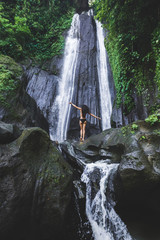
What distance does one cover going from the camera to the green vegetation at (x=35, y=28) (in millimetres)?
10234

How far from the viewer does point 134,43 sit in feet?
21.5

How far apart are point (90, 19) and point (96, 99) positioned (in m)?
11.3

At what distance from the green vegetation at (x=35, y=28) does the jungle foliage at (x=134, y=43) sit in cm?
691

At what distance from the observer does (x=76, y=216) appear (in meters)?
3.39

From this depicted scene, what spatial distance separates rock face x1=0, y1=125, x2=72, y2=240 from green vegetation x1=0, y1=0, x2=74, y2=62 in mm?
9763

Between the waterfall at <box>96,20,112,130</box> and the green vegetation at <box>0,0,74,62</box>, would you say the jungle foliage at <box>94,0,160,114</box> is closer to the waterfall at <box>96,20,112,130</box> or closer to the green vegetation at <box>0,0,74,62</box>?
the waterfall at <box>96,20,112,130</box>

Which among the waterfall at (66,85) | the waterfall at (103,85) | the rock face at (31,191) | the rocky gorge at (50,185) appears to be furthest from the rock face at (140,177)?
the waterfall at (66,85)

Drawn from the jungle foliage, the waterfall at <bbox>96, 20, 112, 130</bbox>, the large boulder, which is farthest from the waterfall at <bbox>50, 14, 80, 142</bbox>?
the large boulder

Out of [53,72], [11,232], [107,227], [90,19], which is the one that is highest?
[90,19]

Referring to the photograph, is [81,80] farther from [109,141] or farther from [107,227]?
[107,227]

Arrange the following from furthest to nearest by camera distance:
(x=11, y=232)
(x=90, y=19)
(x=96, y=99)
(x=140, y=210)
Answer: (x=90, y=19), (x=96, y=99), (x=140, y=210), (x=11, y=232)

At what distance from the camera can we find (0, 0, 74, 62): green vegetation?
10234 millimetres

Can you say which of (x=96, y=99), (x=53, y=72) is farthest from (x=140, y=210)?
(x=53, y=72)

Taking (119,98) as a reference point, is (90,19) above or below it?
above
